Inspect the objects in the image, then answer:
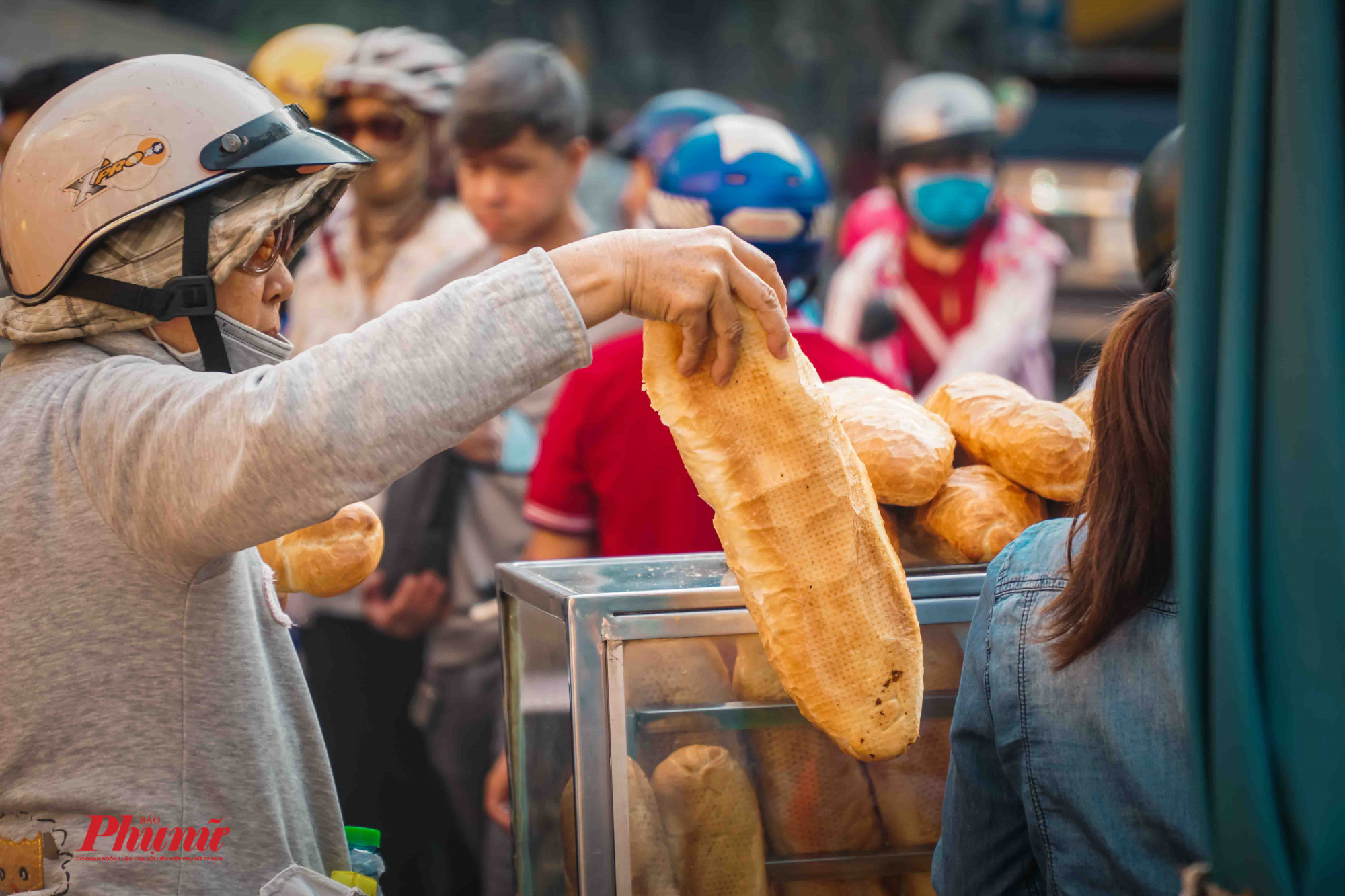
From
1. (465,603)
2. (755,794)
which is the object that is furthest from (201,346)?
(465,603)

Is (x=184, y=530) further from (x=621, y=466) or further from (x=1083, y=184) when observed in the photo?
(x=1083, y=184)

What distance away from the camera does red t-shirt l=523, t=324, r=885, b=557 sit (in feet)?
7.82

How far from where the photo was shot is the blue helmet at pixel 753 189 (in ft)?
8.16

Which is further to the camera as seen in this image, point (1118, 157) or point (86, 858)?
point (1118, 157)

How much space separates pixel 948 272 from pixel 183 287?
157 inches

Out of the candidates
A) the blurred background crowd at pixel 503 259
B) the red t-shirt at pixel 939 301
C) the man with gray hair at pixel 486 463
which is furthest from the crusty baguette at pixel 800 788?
the red t-shirt at pixel 939 301

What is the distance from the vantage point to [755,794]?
160 centimetres

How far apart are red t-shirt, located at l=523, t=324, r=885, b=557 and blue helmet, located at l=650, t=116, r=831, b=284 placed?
0.22m

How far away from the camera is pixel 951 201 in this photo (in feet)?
16.0

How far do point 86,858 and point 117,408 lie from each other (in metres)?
0.48

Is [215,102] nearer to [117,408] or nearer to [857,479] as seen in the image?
[117,408]

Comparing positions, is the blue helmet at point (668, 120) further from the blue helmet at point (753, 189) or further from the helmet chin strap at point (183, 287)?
the helmet chin strap at point (183, 287)

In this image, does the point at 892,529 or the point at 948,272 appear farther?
the point at 948,272

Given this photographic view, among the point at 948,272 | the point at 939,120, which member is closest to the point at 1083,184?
the point at 939,120
